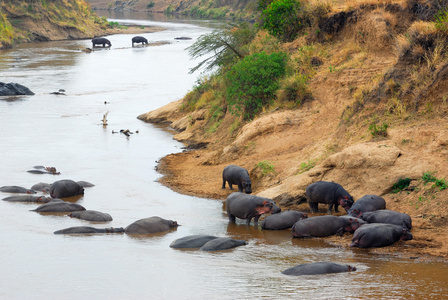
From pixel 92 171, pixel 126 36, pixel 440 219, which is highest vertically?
pixel 126 36

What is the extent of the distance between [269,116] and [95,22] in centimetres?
7228

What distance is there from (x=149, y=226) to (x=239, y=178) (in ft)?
13.0

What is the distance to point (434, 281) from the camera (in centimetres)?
965

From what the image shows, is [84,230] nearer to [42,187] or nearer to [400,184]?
[42,187]

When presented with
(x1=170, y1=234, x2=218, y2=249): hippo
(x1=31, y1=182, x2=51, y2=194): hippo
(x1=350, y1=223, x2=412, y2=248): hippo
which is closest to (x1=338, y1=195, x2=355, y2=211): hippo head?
(x1=350, y1=223, x2=412, y2=248): hippo

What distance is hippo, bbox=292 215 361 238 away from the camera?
1252cm

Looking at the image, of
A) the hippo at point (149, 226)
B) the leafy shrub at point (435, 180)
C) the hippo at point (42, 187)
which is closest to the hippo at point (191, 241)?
the hippo at point (149, 226)

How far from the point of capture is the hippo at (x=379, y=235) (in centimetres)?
1159

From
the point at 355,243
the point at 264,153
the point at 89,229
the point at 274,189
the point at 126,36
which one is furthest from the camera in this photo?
the point at 126,36

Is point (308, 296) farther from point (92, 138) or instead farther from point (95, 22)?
point (95, 22)

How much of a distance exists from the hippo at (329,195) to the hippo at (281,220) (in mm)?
807

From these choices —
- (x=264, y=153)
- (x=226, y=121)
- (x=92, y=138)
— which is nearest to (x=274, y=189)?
(x=264, y=153)

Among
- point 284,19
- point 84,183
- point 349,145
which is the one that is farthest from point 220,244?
point 284,19

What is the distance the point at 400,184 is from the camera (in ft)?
46.1
